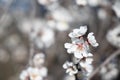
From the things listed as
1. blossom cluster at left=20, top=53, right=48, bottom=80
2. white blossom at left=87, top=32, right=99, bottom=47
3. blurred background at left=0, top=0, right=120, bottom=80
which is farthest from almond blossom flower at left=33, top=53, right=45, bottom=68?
white blossom at left=87, top=32, right=99, bottom=47

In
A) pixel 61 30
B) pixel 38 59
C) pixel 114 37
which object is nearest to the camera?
pixel 38 59

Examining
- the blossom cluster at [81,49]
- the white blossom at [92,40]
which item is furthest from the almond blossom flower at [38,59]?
the white blossom at [92,40]

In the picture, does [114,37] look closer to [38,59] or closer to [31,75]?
[38,59]

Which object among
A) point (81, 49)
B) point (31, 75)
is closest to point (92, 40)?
point (81, 49)

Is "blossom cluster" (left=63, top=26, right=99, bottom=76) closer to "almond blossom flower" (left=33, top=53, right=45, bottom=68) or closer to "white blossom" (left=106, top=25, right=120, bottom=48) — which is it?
"almond blossom flower" (left=33, top=53, right=45, bottom=68)

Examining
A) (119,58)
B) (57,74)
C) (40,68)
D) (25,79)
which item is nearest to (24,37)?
(57,74)

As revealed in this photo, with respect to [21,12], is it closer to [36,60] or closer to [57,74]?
[57,74]

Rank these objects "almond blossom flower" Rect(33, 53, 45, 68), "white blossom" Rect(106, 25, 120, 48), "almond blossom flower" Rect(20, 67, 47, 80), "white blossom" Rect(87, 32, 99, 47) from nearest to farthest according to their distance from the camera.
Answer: "white blossom" Rect(87, 32, 99, 47)
"almond blossom flower" Rect(20, 67, 47, 80)
"almond blossom flower" Rect(33, 53, 45, 68)
"white blossom" Rect(106, 25, 120, 48)

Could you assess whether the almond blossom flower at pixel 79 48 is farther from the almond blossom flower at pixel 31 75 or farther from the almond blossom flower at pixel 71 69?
the almond blossom flower at pixel 31 75
